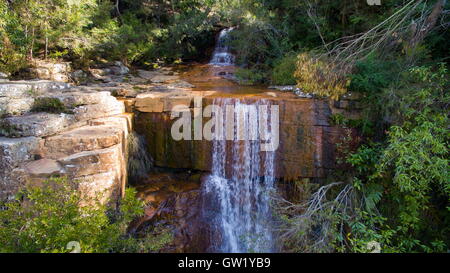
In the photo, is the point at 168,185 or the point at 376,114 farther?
the point at 168,185

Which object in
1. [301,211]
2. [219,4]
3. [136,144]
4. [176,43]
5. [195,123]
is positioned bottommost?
[301,211]

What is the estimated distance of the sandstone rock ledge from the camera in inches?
161

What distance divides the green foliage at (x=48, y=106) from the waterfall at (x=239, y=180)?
308cm

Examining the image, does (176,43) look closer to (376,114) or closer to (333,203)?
(376,114)

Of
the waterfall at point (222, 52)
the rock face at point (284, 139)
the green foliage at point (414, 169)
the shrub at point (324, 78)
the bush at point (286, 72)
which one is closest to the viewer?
the green foliage at point (414, 169)

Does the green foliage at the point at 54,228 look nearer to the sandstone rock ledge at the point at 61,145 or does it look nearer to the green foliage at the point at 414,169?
the sandstone rock ledge at the point at 61,145

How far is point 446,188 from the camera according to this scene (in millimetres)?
3871

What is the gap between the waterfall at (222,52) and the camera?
12.0 m

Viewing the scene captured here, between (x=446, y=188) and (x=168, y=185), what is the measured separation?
4788 mm

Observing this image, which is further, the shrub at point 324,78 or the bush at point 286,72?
the bush at point 286,72

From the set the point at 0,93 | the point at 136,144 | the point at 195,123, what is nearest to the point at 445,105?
the point at 195,123

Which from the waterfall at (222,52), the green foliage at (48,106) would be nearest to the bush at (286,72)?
the waterfall at (222,52)
